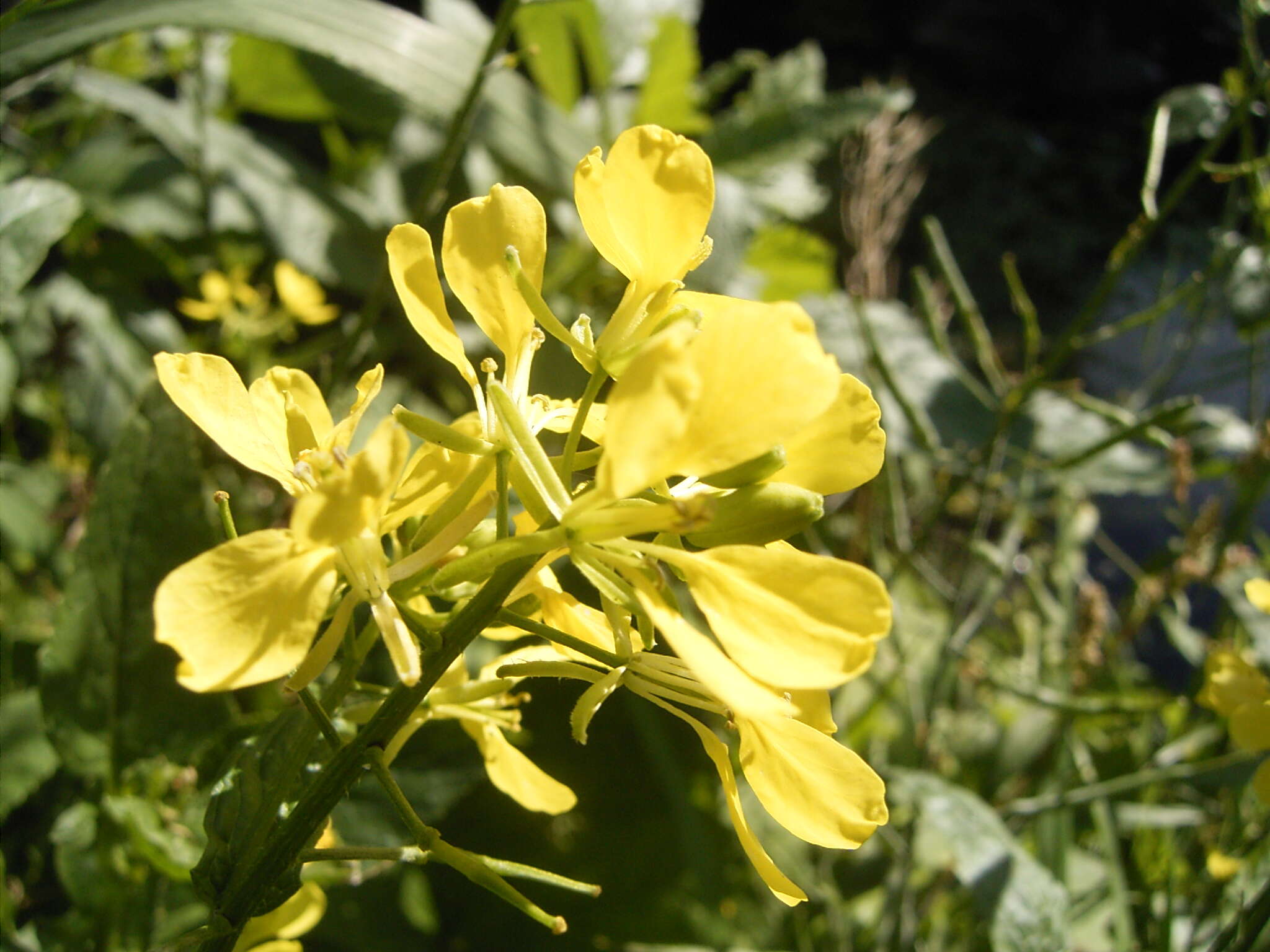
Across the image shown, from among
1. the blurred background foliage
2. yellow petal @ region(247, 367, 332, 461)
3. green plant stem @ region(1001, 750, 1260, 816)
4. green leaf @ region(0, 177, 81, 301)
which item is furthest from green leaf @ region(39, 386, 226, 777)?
green plant stem @ region(1001, 750, 1260, 816)

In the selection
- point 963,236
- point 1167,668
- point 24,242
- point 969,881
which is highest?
point 24,242

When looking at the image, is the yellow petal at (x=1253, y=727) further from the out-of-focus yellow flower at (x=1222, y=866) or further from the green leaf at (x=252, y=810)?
the green leaf at (x=252, y=810)

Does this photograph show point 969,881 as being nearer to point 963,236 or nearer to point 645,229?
point 645,229

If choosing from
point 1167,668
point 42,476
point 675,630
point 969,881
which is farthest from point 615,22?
point 1167,668

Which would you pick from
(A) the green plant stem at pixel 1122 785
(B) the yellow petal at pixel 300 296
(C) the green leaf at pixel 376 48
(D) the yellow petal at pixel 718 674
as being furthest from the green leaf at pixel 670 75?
(D) the yellow petal at pixel 718 674

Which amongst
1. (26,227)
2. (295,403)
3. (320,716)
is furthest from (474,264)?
(26,227)

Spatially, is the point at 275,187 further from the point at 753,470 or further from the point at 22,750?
the point at 753,470
